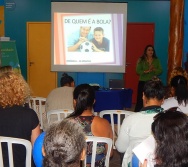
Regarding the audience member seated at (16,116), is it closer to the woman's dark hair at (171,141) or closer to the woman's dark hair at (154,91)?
the woman's dark hair at (154,91)

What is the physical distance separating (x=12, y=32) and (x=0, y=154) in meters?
7.00

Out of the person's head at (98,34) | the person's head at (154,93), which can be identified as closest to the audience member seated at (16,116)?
the person's head at (154,93)

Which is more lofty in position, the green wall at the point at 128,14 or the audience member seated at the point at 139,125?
the green wall at the point at 128,14

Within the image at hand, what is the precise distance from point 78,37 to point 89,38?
10.1 inches

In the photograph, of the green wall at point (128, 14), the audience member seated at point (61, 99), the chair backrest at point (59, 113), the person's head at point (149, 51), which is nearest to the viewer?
the chair backrest at point (59, 113)

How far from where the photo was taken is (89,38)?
27.6ft

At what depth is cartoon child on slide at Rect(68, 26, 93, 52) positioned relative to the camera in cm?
837

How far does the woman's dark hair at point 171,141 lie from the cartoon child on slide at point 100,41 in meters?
6.71

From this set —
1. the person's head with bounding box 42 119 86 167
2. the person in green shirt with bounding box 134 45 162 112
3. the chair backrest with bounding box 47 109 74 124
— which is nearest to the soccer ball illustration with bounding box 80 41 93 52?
the person in green shirt with bounding box 134 45 162 112

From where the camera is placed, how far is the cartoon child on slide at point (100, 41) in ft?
27.2

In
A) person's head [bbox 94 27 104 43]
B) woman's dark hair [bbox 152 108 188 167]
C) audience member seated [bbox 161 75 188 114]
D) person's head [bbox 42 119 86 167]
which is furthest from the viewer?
person's head [bbox 94 27 104 43]

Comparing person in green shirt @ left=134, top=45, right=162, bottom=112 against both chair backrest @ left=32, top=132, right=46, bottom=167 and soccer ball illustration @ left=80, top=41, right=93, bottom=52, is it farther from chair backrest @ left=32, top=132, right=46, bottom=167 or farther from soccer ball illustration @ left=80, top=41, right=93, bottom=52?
chair backrest @ left=32, top=132, right=46, bottom=167

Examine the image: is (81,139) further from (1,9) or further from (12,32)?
(1,9)

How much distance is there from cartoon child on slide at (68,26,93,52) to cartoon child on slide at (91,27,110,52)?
0.43 feet
